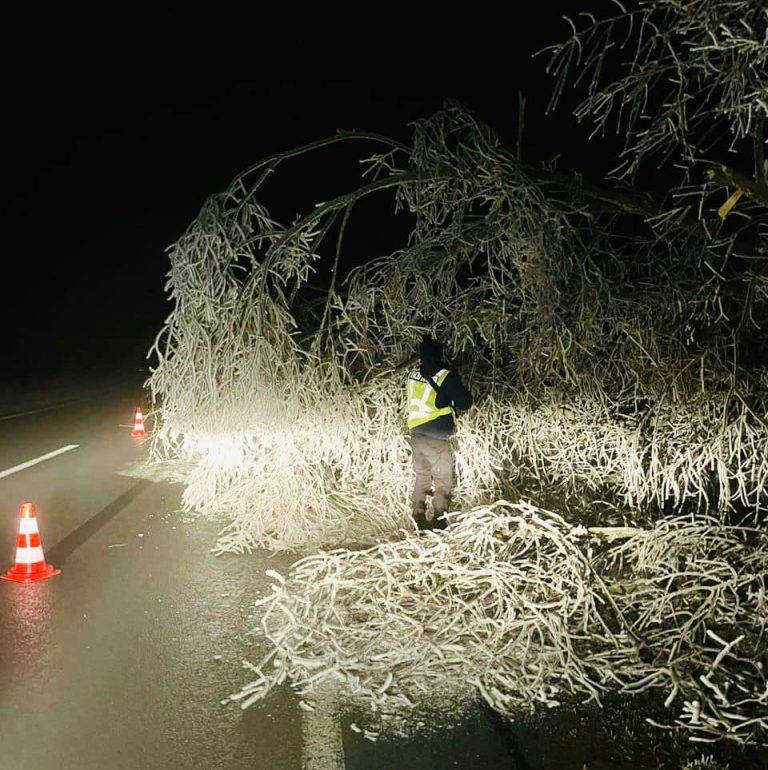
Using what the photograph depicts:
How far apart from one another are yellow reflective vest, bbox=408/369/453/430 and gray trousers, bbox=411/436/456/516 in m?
0.18

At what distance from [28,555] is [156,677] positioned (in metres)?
2.48

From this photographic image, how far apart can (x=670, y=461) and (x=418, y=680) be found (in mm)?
3963

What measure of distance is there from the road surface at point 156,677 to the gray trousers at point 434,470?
1359mm

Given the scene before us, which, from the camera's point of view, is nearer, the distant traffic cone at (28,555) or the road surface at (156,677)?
the road surface at (156,677)

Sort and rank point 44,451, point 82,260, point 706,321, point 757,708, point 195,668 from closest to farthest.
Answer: point 757,708
point 195,668
point 706,321
point 44,451
point 82,260

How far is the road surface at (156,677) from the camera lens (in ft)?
12.3

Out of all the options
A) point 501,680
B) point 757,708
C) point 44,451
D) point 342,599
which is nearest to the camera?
point 757,708

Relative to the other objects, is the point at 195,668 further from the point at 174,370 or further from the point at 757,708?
the point at 174,370

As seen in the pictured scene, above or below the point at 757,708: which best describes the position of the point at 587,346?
above

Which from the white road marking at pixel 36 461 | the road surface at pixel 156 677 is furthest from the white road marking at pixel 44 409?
the road surface at pixel 156 677

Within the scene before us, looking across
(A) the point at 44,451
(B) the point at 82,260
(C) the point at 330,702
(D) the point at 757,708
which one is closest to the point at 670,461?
(D) the point at 757,708

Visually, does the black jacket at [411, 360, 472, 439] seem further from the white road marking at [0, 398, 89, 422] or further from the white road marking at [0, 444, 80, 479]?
the white road marking at [0, 398, 89, 422]

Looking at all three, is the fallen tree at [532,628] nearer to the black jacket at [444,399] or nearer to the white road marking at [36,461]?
the black jacket at [444,399]

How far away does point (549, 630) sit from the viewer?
4.82 meters
